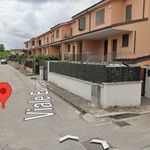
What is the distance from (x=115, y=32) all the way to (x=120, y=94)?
10.7 meters

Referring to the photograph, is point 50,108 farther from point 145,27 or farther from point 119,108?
point 145,27

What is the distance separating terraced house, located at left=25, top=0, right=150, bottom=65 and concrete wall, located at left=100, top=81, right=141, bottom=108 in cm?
339

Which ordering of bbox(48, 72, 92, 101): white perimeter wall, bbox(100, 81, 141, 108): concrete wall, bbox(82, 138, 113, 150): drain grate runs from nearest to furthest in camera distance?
bbox(82, 138, 113, 150): drain grate
bbox(100, 81, 141, 108): concrete wall
bbox(48, 72, 92, 101): white perimeter wall

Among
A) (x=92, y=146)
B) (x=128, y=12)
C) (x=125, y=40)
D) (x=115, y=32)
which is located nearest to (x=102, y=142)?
(x=92, y=146)

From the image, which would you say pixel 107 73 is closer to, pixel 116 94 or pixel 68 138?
pixel 116 94

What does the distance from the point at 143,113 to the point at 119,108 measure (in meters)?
1.07

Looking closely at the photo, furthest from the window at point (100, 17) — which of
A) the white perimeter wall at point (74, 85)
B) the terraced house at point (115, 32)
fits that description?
the white perimeter wall at point (74, 85)

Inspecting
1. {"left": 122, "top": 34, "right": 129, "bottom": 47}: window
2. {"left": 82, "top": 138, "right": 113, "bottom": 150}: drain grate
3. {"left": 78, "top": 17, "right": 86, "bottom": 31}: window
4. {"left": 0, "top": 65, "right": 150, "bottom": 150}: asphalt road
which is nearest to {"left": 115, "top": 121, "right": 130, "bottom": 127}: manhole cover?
{"left": 0, "top": 65, "right": 150, "bottom": 150}: asphalt road

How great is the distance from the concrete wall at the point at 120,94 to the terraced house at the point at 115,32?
11.1 ft

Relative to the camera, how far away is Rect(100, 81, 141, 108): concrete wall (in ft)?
31.5

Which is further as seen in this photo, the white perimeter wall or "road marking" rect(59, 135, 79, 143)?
the white perimeter wall

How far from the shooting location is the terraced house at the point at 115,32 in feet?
58.1

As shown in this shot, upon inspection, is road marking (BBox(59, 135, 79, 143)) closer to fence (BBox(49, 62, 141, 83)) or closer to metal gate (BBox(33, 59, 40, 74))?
fence (BBox(49, 62, 141, 83))

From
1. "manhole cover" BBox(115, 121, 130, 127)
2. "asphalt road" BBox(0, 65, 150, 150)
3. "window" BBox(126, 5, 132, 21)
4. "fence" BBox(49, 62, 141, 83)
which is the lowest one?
"asphalt road" BBox(0, 65, 150, 150)
